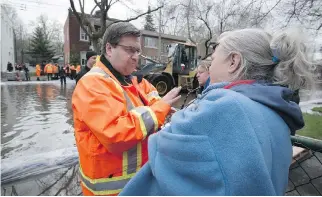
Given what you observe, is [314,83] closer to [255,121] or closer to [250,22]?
[255,121]

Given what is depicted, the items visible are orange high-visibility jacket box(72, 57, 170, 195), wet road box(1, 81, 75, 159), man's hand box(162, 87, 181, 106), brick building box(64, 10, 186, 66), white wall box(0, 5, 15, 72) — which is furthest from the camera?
brick building box(64, 10, 186, 66)

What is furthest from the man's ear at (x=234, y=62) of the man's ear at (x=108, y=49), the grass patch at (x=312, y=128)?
the grass patch at (x=312, y=128)

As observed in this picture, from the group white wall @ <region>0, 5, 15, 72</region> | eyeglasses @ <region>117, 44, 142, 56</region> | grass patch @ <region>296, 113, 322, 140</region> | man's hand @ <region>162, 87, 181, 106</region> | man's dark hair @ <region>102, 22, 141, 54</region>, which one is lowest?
grass patch @ <region>296, 113, 322, 140</region>

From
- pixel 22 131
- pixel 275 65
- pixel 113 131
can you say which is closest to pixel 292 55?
pixel 275 65

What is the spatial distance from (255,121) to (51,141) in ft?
17.6

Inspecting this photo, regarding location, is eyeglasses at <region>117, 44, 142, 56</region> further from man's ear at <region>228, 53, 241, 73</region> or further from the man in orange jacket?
man's ear at <region>228, 53, 241, 73</region>

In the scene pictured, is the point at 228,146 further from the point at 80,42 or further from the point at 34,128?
the point at 80,42

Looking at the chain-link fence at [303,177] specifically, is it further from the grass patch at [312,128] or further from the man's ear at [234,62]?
the man's ear at [234,62]

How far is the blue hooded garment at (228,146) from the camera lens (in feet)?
2.70

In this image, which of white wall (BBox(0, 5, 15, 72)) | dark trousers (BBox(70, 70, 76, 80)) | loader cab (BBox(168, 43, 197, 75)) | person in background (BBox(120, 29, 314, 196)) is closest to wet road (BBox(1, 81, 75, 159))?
person in background (BBox(120, 29, 314, 196))

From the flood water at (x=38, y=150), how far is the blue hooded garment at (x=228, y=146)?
597 millimetres

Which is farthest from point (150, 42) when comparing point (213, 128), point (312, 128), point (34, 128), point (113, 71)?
point (213, 128)

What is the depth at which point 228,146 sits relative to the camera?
83 centimetres

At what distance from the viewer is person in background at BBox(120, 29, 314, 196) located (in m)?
0.83
